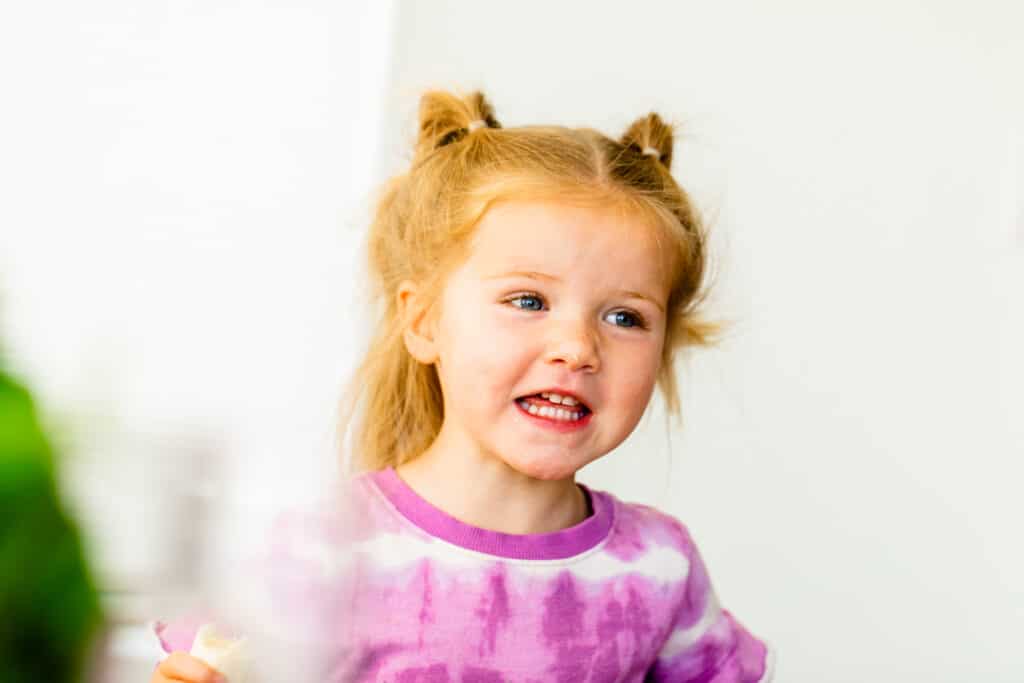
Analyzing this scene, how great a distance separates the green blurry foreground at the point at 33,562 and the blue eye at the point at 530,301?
0.91 metres

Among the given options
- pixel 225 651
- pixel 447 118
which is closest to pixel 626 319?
pixel 447 118

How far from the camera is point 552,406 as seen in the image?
1060mm

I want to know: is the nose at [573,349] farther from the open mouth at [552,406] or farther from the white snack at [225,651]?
the white snack at [225,651]

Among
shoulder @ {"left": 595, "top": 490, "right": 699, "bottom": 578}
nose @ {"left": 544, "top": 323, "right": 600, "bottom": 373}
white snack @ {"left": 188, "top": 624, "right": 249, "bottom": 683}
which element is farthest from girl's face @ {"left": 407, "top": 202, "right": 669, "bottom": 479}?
white snack @ {"left": 188, "top": 624, "right": 249, "bottom": 683}

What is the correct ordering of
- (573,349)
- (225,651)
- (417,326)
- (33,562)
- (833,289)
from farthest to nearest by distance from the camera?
(833,289) → (417,326) → (573,349) → (225,651) → (33,562)

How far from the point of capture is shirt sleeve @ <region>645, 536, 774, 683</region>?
1.18m

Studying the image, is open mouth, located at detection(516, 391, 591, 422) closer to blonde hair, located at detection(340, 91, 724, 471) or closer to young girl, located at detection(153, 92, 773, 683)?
young girl, located at detection(153, 92, 773, 683)

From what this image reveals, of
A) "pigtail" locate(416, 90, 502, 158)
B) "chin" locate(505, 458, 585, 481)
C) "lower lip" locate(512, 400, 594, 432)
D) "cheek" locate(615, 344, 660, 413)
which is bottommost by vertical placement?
"chin" locate(505, 458, 585, 481)

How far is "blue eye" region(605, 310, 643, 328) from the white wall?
738 millimetres

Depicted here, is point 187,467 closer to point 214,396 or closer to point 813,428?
point 214,396

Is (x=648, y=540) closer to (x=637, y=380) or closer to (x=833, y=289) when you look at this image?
(x=637, y=380)

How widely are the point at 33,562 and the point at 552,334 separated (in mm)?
897

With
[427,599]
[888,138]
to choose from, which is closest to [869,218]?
[888,138]

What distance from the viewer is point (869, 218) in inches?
76.4
